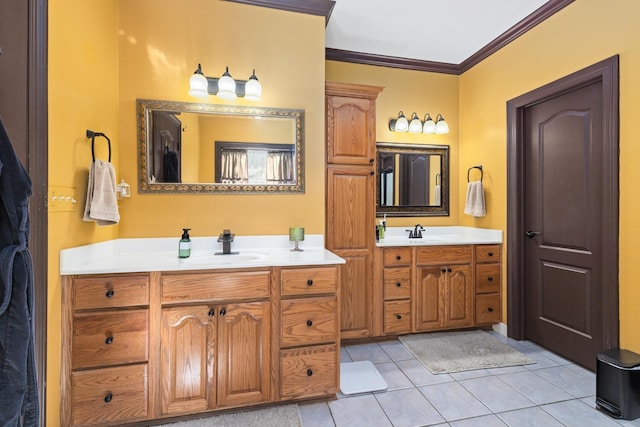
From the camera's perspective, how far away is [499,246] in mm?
2818

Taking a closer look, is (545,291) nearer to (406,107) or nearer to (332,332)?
(332,332)

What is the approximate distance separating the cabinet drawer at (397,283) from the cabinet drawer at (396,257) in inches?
2.1

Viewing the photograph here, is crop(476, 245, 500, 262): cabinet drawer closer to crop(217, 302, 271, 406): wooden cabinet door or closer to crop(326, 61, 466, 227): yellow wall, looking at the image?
crop(326, 61, 466, 227): yellow wall

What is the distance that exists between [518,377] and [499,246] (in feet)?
3.77

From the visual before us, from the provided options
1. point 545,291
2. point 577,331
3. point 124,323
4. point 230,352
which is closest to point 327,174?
point 230,352

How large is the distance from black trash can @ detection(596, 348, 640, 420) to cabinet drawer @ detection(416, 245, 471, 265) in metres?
1.15

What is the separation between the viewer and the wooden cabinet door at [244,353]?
167 cm

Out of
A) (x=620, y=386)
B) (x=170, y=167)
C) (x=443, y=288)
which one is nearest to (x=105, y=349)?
(x=170, y=167)

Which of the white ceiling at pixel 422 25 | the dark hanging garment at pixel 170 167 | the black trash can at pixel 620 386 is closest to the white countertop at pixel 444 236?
the black trash can at pixel 620 386

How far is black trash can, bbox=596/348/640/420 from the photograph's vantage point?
164cm

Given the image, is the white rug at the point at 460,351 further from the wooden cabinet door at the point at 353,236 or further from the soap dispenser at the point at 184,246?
the soap dispenser at the point at 184,246

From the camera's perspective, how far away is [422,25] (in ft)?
8.54

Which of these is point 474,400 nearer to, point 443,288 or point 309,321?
point 443,288

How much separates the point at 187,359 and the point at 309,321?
70 centimetres
